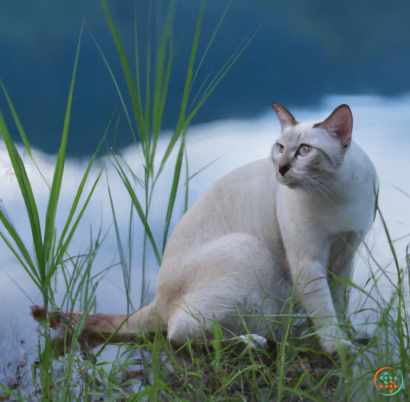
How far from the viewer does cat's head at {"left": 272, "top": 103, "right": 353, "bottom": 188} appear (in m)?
1.10

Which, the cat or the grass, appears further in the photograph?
Result: the cat

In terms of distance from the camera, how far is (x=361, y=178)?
1161 millimetres

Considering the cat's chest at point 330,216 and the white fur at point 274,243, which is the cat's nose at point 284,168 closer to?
the white fur at point 274,243

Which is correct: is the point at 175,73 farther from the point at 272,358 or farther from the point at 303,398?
the point at 303,398

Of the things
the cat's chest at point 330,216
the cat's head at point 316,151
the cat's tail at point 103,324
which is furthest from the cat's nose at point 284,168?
the cat's tail at point 103,324

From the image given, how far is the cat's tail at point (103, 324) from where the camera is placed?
1.25 m

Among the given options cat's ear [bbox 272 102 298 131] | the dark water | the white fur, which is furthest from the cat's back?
the dark water

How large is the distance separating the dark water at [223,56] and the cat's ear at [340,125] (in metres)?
0.43

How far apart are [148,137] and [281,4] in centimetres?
58

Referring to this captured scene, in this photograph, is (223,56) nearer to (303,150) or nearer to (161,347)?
(303,150)

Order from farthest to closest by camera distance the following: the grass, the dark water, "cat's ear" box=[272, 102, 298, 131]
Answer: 1. the dark water
2. "cat's ear" box=[272, 102, 298, 131]
3. the grass

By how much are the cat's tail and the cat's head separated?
0.45 metres

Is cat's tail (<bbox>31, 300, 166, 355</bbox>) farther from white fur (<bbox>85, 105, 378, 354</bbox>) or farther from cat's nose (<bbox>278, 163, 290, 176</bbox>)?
cat's nose (<bbox>278, 163, 290, 176</bbox>)

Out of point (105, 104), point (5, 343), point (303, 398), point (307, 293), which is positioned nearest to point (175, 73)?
point (105, 104)
